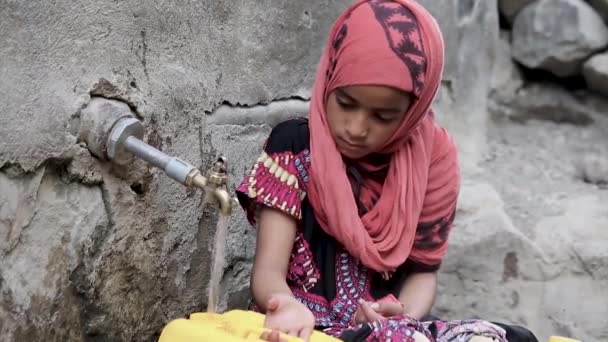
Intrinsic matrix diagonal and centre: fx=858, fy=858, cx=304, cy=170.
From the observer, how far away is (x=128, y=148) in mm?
1631

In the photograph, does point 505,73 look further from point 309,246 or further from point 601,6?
point 309,246

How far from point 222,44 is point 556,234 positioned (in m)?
1.19

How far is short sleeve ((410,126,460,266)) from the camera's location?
1.89 metres

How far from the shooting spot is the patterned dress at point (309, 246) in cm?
174

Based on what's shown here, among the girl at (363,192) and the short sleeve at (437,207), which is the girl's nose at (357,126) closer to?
the girl at (363,192)

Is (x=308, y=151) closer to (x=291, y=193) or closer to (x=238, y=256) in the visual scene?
(x=291, y=193)

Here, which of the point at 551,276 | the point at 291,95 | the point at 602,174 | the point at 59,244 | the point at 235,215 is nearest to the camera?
the point at 59,244

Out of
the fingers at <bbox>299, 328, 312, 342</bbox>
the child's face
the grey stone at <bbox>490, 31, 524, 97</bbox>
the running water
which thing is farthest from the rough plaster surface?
the fingers at <bbox>299, 328, 312, 342</bbox>

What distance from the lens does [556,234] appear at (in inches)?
98.9

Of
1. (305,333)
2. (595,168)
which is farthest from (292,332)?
(595,168)

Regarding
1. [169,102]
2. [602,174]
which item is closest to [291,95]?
[169,102]

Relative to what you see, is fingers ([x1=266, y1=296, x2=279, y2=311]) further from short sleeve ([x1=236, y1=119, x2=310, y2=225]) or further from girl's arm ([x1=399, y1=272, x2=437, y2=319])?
girl's arm ([x1=399, y1=272, x2=437, y2=319])

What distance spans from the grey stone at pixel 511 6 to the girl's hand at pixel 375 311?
1.70 metres

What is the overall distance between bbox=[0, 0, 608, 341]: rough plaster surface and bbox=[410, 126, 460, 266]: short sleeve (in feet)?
1.46
